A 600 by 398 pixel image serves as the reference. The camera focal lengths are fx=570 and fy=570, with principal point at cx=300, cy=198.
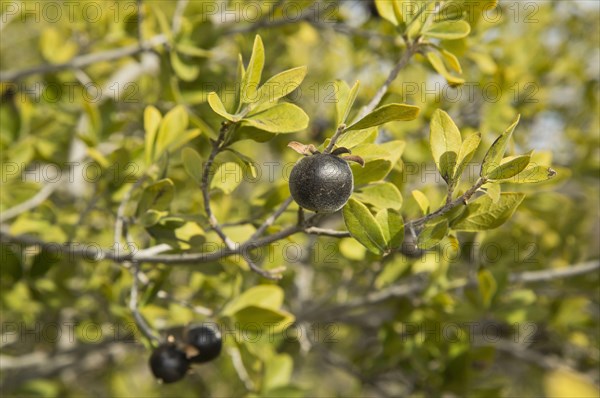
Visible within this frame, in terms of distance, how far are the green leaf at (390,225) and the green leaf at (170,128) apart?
0.93 metres

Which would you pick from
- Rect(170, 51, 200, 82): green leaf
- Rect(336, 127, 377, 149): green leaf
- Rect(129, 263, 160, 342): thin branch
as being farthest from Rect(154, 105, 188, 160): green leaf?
Rect(336, 127, 377, 149): green leaf

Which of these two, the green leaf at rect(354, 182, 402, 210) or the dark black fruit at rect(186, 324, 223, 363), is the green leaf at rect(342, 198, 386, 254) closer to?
the green leaf at rect(354, 182, 402, 210)

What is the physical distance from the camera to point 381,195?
5.33 ft

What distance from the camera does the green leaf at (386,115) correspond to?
1315mm

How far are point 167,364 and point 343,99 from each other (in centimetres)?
113

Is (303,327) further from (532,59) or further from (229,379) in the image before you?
(532,59)

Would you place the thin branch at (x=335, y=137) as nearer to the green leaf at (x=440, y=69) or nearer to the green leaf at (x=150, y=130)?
the green leaf at (x=440, y=69)

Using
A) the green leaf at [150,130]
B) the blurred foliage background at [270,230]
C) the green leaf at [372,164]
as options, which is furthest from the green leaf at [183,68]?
the green leaf at [372,164]

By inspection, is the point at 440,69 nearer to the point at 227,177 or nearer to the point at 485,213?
the point at 485,213

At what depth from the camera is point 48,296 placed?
2846 mm

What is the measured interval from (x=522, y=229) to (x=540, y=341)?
0.82 metres

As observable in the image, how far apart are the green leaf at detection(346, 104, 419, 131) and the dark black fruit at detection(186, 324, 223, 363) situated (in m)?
1.06

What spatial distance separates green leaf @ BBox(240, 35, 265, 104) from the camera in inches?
55.9

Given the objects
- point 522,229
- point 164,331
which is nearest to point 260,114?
point 164,331
